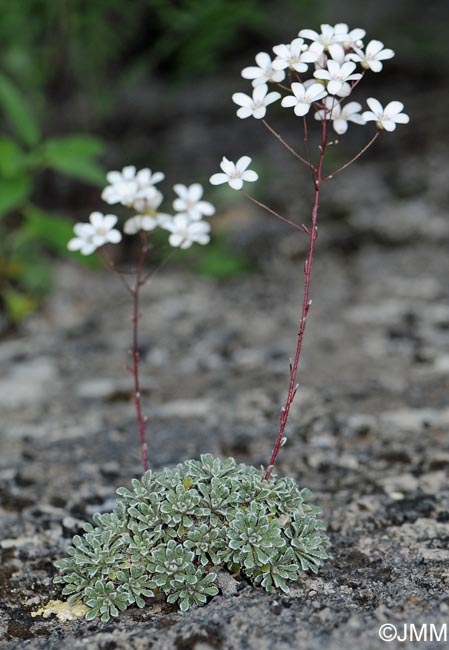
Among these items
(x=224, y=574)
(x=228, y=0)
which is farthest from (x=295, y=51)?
(x=228, y=0)

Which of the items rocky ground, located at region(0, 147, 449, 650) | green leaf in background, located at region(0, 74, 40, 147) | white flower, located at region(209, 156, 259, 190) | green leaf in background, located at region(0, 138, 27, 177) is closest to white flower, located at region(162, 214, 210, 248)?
white flower, located at region(209, 156, 259, 190)

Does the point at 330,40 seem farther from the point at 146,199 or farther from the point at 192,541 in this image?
the point at 192,541

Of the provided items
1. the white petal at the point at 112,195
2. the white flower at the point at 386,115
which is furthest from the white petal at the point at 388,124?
the white petal at the point at 112,195

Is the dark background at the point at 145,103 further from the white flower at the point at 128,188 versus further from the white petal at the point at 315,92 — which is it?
the white petal at the point at 315,92

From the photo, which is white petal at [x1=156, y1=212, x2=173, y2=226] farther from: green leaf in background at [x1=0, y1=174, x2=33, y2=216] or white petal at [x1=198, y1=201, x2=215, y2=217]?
green leaf in background at [x1=0, y1=174, x2=33, y2=216]

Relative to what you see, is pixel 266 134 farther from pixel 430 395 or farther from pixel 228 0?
pixel 430 395

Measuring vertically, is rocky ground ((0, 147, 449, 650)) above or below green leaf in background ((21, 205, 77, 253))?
below
